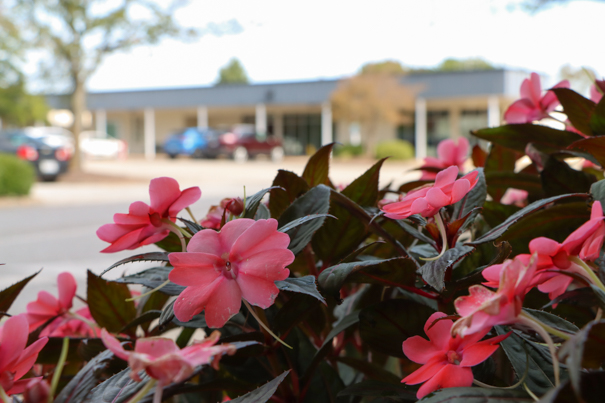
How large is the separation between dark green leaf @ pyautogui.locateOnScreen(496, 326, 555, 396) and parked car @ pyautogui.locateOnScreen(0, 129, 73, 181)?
592 inches

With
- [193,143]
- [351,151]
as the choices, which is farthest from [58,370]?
[351,151]

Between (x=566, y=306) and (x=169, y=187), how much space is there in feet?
1.58

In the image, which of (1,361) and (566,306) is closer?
(1,361)

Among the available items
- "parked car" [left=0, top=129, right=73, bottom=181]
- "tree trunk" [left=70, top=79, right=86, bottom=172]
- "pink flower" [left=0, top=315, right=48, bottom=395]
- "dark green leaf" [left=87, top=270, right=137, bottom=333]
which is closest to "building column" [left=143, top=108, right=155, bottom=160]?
"tree trunk" [left=70, top=79, right=86, bottom=172]

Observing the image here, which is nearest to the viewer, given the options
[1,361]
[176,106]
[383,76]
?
[1,361]

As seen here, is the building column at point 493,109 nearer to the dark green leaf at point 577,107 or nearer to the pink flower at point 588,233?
the dark green leaf at point 577,107

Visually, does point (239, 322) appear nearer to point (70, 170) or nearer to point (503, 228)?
point (503, 228)

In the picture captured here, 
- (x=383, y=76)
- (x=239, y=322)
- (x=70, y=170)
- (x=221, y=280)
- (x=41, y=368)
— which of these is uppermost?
(x=383, y=76)

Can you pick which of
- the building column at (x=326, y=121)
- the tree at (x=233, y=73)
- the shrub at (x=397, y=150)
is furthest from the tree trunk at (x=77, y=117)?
the tree at (x=233, y=73)

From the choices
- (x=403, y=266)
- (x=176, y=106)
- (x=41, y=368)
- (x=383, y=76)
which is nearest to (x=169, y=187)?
(x=403, y=266)

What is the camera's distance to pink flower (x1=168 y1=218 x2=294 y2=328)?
0.43 m

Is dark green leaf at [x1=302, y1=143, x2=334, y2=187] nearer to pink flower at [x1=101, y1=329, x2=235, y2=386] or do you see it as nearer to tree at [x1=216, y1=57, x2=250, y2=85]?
pink flower at [x1=101, y1=329, x2=235, y2=386]

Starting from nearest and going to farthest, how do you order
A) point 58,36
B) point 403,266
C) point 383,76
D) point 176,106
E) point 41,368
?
point 403,266 < point 41,368 < point 58,36 < point 383,76 < point 176,106

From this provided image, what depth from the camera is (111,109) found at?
31.2m
